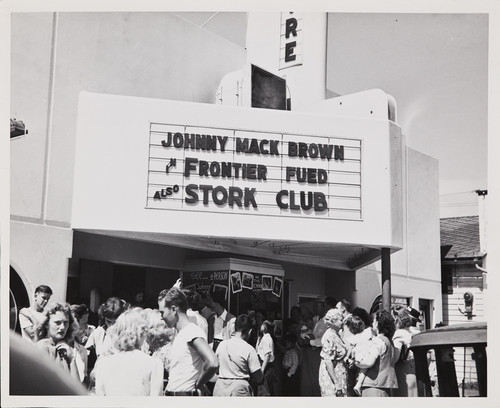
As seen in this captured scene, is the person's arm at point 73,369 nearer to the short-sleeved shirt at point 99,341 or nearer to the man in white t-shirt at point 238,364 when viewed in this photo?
the short-sleeved shirt at point 99,341

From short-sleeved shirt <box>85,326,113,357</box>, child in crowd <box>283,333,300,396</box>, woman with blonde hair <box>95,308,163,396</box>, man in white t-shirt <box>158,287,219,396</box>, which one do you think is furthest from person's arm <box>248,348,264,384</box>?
child in crowd <box>283,333,300,396</box>

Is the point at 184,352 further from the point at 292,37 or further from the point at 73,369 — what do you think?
the point at 292,37

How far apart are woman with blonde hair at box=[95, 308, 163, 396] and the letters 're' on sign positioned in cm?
751

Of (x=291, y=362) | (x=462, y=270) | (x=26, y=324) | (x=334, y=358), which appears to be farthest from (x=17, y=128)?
(x=462, y=270)

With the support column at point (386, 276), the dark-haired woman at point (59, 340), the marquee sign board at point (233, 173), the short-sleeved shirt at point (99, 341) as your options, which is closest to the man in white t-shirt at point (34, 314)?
the dark-haired woman at point (59, 340)

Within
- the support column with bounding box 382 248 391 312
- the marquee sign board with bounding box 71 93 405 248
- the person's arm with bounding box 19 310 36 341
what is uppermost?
the marquee sign board with bounding box 71 93 405 248

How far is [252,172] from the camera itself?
954 centimetres

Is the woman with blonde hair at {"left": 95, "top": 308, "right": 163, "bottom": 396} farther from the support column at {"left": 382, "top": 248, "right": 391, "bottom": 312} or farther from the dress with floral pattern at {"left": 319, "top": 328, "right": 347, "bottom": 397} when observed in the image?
the support column at {"left": 382, "top": 248, "right": 391, "bottom": 312}

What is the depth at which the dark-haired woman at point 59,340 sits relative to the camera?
6707mm

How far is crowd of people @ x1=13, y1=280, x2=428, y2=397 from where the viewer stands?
18.4 ft

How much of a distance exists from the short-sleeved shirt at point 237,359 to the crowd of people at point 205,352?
0.01 metres

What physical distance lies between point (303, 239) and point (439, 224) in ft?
17.5

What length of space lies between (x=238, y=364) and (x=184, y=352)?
44.0 inches

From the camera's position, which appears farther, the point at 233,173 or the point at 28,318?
the point at 233,173
